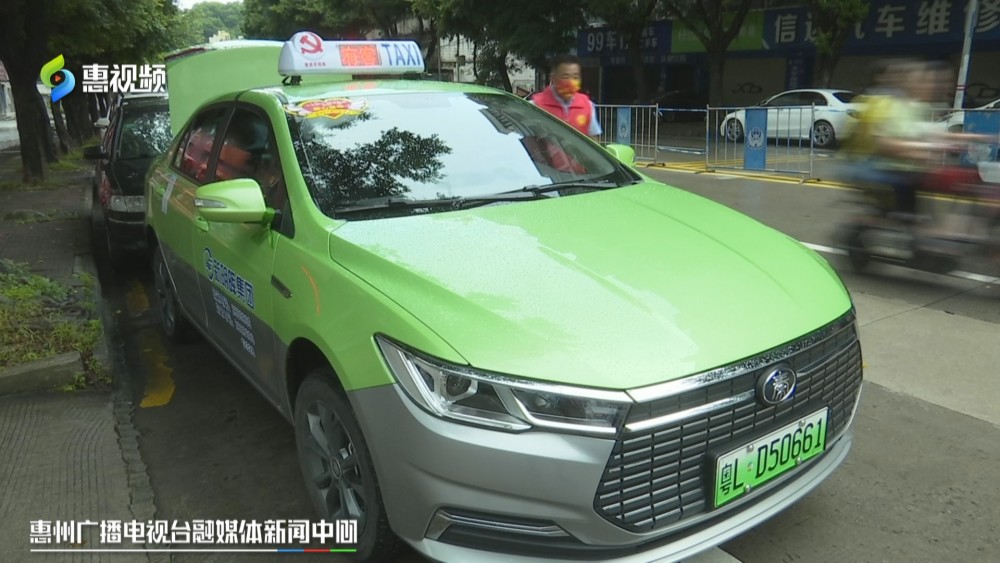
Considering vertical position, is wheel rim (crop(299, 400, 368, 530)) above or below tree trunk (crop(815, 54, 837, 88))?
below

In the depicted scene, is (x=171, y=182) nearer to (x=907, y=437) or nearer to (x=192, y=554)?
(x=192, y=554)

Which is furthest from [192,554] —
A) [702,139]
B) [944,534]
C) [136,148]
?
[702,139]

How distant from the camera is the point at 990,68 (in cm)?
2280

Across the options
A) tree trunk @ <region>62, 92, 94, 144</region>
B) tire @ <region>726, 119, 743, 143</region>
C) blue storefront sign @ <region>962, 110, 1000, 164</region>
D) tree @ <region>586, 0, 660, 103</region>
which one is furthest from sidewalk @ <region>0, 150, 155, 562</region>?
tree trunk @ <region>62, 92, 94, 144</region>

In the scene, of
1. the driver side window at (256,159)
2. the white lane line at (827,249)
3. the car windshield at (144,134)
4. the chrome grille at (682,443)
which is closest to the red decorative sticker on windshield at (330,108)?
the driver side window at (256,159)

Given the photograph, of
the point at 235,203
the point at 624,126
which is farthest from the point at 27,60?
the point at 235,203

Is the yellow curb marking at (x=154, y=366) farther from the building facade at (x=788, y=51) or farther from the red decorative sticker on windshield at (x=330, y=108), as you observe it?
the building facade at (x=788, y=51)

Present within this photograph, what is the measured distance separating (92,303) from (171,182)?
1.51 meters

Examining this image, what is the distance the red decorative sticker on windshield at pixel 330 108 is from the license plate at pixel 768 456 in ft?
7.32

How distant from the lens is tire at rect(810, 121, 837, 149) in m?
16.5

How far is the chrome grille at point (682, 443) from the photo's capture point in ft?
6.95

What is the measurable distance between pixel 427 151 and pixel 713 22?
72.4 ft

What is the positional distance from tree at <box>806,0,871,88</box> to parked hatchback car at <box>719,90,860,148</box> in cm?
228

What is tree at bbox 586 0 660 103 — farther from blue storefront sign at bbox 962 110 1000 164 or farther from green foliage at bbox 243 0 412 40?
green foliage at bbox 243 0 412 40
